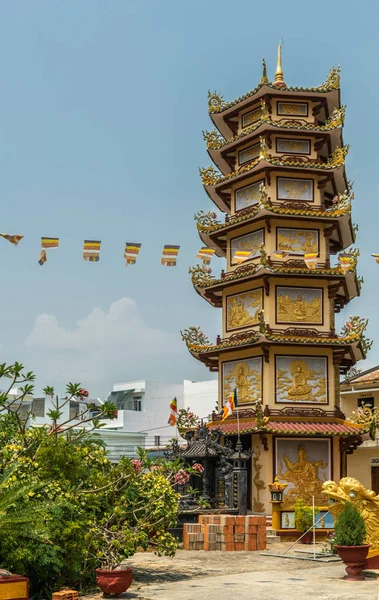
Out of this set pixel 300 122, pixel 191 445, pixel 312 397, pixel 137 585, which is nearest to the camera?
pixel 137 585

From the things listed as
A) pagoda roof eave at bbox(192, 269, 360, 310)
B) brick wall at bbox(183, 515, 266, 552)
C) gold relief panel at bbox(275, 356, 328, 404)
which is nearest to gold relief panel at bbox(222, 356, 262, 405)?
gold relief panel at bbox(275, 356, 328, 404)

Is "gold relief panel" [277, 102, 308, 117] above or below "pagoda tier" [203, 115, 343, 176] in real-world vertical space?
above

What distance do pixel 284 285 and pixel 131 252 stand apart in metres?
8.92

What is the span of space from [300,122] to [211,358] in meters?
12.2

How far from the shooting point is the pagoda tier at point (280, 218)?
110 ft

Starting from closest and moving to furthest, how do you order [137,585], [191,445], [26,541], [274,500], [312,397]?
1. [26,541]
2. [137,585]
3. [274,500]
4. [191,445]
5. [312,397]

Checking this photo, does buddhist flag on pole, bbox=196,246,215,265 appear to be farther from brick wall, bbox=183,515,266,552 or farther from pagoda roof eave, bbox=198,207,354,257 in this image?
brick wall, bbox=183,515,266,552

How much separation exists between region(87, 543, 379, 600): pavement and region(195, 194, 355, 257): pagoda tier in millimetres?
16129

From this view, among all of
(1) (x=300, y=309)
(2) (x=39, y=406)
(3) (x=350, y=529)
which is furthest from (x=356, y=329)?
(2) (x=39, y=406)

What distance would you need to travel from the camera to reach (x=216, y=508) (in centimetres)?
2841

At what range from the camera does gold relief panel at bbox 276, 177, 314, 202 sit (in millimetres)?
35000

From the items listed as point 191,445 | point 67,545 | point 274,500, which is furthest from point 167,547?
point 191,445

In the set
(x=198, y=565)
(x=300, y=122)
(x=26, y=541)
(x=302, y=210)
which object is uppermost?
(x=300, y=122)

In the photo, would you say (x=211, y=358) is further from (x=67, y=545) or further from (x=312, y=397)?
(x=67, y=545)
